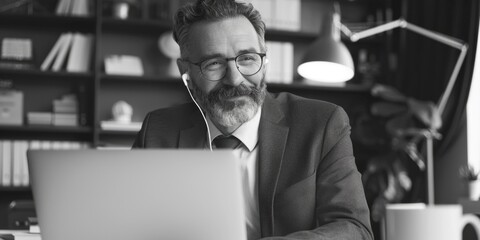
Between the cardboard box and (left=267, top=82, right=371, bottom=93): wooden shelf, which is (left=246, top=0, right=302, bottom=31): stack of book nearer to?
(left=267, top=82, right=371, bottom=93): wooden shelf

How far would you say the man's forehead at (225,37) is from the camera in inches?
71.1

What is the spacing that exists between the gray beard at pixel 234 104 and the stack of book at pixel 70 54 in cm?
266

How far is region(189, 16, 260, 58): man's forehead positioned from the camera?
5.92ft

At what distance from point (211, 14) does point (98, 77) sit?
2.60 meters

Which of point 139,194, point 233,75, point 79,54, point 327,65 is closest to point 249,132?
point 233,75

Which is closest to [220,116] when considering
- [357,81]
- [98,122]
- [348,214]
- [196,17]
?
[196,17]

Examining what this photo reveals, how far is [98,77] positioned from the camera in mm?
4312

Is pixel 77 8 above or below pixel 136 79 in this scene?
above

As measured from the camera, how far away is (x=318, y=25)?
4.95 metres

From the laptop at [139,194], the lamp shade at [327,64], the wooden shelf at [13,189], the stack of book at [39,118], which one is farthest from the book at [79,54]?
the laptop at [139,194]

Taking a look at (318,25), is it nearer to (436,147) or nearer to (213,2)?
(436,147)

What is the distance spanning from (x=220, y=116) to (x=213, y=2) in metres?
0.30

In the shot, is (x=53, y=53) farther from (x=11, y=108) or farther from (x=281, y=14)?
(x=281, y=14)

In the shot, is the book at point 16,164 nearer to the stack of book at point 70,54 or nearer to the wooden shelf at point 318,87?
the stack of book at point 70,54
